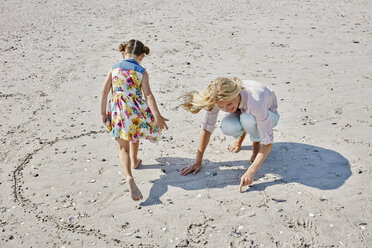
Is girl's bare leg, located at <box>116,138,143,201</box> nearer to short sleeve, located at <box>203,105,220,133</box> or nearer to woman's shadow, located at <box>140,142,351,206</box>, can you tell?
woman's shadow, located at <box>140,142,351,206</box>

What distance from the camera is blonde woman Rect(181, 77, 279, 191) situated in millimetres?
3572

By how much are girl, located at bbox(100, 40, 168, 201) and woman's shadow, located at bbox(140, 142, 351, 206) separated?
1.70ft

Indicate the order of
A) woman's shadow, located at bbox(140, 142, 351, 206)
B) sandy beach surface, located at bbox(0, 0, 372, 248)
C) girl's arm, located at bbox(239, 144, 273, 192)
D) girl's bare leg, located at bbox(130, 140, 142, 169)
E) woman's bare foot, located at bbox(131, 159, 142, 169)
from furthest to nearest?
woman's bare foot, located at bbox(131, 159, 142, 169) < girl's bare leg, located at bbox(130, 140, 142, 169) < woman's shadow, located at bbox(140, 142, 351, 206) < girl's arm, located at bbox(239, 144, 273, 192) < sandy beach surface, located at bbox(0, 0, 372, 248)

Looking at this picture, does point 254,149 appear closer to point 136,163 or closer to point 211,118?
point 211,118

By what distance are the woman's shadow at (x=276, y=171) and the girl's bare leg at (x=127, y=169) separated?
13 centimetres

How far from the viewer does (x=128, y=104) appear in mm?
3918

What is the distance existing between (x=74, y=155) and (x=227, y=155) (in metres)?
1.80

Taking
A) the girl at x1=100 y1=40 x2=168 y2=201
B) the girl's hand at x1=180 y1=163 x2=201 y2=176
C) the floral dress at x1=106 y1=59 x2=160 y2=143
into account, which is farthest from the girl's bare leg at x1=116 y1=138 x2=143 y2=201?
the girl's hand at x1=180 y1=163 x2=201 y2=176

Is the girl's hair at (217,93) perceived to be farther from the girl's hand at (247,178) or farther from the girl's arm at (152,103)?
the girl's hand at (247,178)

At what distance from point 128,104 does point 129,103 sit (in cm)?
1

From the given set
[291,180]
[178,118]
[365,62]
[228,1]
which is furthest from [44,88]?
[228,1]

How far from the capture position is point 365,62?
6.79 metres

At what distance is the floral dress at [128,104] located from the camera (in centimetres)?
389

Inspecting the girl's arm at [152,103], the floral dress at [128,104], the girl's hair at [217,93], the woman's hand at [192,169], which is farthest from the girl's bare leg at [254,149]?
the floral dress at [128,104]
